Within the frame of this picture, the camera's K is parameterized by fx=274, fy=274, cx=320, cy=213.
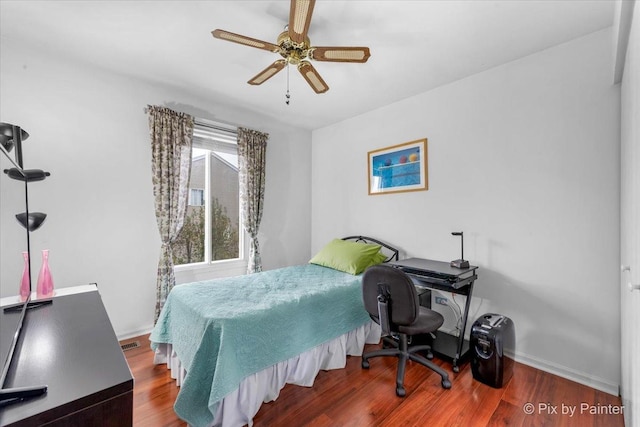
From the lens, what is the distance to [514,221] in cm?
245

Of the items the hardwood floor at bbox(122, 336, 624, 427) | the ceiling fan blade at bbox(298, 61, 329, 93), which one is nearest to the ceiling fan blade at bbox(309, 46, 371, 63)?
the ceiling fan blade at bbox(298, 61, 329, 93)

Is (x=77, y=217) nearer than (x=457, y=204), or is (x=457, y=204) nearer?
(x=77, y=217)

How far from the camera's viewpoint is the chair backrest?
1902 mm

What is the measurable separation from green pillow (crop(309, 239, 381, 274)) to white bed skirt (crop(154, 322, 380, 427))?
2.05 feet

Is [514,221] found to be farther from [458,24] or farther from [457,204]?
[458,24]

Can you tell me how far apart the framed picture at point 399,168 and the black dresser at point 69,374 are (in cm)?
293

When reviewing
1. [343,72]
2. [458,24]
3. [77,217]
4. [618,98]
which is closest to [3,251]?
[77,217]

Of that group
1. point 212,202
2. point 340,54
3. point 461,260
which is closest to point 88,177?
point 212,202

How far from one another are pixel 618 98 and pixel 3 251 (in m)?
4.92

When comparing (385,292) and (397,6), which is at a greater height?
(397,6)

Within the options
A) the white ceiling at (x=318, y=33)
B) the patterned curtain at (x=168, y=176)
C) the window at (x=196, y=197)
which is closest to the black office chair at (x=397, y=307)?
the white ceiling at (x=318, y=33)

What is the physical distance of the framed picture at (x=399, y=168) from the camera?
10.1ft

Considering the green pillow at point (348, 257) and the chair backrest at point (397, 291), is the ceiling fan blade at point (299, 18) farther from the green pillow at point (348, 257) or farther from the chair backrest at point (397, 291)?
the green pillow at point (348, 257)

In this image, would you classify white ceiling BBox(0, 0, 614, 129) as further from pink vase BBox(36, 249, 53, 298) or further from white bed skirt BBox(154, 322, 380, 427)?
white bed skirt BBox(154, 322, 380, 427)
